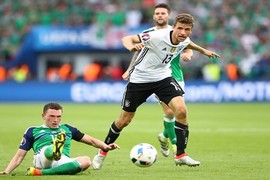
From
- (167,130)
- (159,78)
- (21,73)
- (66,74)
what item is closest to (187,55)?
(159,78)

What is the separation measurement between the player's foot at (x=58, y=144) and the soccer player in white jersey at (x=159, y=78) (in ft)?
4.93

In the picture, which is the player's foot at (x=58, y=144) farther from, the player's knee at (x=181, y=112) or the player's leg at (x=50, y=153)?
the player's knee at (x=181, y=112)

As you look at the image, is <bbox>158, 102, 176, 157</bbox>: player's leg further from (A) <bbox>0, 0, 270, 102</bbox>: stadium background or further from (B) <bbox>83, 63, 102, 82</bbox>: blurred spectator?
(B) <bbox>83, 63, 102, 82</bbox>: blurred spectator

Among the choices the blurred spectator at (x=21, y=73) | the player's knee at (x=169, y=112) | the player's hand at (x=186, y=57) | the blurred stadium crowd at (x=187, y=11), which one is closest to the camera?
the player's hand at (x=186, y=57)

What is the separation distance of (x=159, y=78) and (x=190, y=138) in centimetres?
539

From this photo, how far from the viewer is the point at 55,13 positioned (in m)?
35.2

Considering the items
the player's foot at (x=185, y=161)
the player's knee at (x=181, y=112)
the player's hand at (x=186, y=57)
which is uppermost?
the player's hand at (x=186, y=57)

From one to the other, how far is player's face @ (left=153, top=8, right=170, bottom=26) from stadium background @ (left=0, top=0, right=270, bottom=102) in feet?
64.5

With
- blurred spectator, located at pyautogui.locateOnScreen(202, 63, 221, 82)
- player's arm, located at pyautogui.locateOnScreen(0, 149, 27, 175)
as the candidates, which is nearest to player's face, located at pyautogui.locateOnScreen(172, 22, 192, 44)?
player's arm, located at pyautogui.locateOnScreen(0, 149, 27, 175)

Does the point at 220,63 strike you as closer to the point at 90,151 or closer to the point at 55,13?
the point at 55,13

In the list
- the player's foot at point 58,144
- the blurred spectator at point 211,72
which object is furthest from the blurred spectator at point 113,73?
the player's foot at point 58,144

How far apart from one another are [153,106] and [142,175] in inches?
752

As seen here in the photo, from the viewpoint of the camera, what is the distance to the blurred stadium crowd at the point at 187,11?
109 ft

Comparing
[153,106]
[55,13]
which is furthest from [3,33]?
[153,106]
